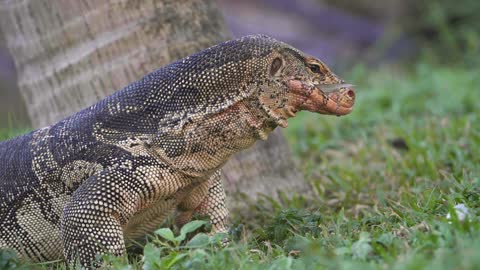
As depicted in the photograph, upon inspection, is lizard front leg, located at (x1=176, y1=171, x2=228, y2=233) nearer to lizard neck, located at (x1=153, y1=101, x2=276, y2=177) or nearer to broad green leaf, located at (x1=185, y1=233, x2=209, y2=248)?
lizard neck, located at (x1=153, y1=101, x2=276, y2=177)

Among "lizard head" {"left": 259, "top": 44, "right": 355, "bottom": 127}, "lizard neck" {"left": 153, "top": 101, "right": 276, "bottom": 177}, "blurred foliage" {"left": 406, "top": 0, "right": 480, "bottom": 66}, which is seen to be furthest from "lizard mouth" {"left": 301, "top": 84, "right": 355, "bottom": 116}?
"blurred foliage" {"left": 406, "top": 0, "right": 480, "bottom": 66}

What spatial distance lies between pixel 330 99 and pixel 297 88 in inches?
8.0

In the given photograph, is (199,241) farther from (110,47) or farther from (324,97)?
(110,47)

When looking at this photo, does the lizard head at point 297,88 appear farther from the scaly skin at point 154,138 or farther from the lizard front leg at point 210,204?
the lizard front leg at point 210,204

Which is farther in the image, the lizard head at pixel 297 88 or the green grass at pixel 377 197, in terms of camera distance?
the lizard head at pixel 297 88

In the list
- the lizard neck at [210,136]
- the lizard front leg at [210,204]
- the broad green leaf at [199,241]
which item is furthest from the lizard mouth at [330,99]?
the broad green leaf at [199,241]

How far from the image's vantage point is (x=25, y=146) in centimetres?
415

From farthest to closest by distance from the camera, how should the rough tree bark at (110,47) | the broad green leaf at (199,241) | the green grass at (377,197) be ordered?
the rough tree bark at (110,47) < the broad green leaf at (199,241) < the green grass at (377,197)

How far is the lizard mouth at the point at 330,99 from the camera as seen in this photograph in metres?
4.00

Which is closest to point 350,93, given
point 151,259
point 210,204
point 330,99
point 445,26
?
point 330,99

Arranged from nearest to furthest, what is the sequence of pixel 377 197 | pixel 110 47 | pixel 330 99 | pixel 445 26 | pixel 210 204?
pixel 330 99, pixel 210 204, pixel 377 197, pixel 110 47, pixel 445 26

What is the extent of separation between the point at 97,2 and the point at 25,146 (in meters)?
1.62

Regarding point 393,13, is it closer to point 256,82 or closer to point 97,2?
point 97,2

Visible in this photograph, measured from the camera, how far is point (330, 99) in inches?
159
